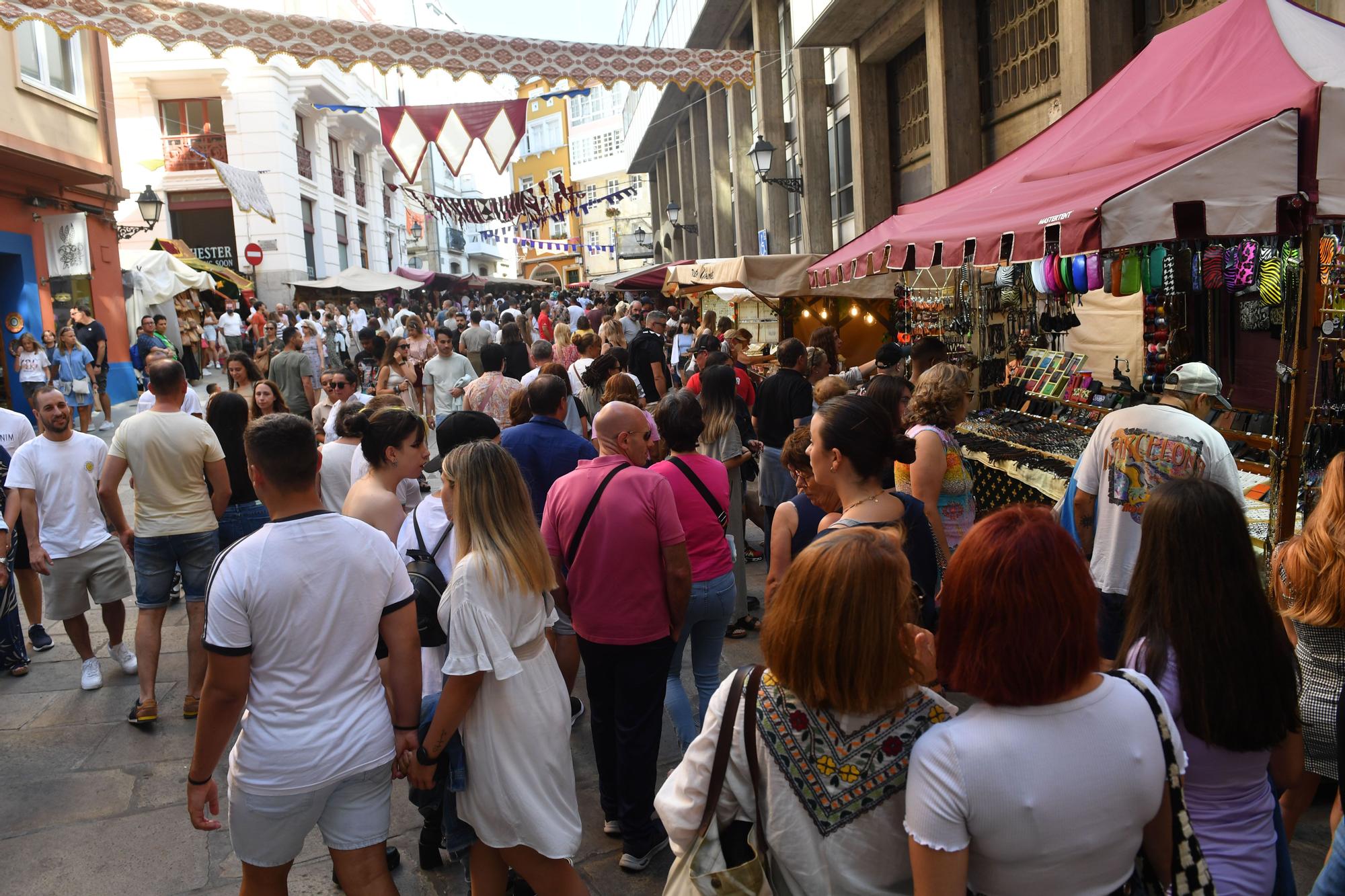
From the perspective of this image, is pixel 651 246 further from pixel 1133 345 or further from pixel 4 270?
pixel 1133 345

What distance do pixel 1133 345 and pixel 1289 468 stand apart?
202 inches

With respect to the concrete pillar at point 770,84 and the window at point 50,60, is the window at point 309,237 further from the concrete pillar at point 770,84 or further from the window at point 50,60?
the concrete pillar at point 770,84

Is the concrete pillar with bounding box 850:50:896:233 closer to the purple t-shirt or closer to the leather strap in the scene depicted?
the purple t-shirt

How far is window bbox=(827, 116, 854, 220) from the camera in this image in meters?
17.8

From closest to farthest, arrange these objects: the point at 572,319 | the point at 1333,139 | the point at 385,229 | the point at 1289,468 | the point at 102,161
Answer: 1. the point at 1333,139
2. the point at 1289,468
3. the point at 102,161
4. the point at 572,319
5. the point at 385,229

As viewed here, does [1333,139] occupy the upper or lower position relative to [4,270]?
lower

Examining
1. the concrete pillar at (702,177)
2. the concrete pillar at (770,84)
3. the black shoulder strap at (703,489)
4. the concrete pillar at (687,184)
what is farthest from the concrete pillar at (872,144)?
the concrete pillar at (687,184)

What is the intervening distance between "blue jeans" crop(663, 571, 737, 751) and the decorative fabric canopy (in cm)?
683

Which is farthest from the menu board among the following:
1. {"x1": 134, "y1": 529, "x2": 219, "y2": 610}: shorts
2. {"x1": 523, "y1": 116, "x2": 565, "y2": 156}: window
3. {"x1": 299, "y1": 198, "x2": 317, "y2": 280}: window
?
{"x1": 523, "y1": 116, "x2": 565, "y2": 156}: window

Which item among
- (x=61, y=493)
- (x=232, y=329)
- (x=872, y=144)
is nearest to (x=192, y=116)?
(x=232, y=329)

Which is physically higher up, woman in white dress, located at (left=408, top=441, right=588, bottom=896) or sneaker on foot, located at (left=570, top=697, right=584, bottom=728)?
woman in white dress, located at (left=408, top=441, right=588, bottom=896)

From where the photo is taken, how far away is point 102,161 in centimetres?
1642

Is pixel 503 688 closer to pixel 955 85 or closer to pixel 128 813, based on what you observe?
pixel 128 813

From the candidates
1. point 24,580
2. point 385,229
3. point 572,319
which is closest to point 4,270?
point 572,319
